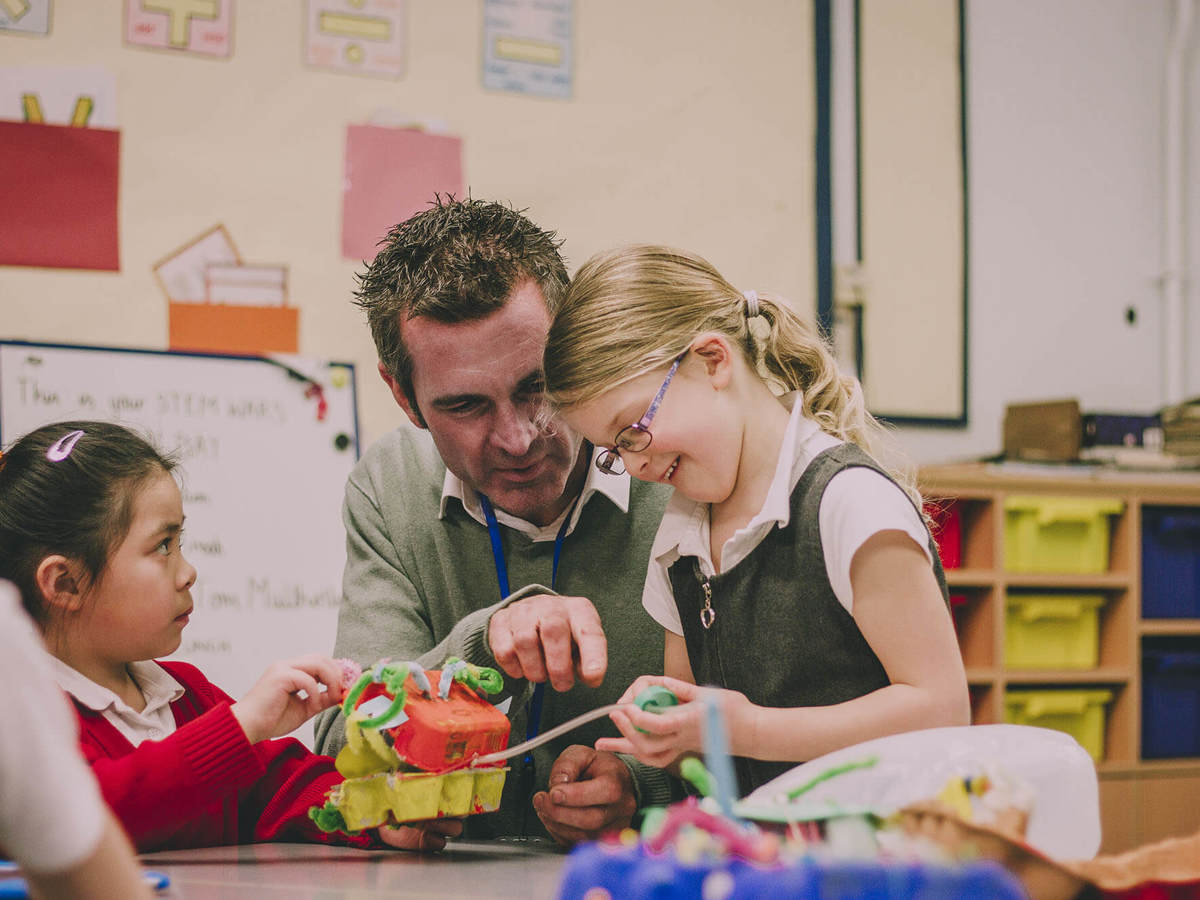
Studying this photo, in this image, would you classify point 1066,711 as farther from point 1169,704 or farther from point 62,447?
point 62,447

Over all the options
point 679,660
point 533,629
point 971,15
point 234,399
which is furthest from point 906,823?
point 971,15

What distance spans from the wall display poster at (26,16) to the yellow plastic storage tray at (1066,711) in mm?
2766

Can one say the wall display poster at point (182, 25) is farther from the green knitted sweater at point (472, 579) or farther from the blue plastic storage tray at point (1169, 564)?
the blue plastic storage tray at point (1169, 564)

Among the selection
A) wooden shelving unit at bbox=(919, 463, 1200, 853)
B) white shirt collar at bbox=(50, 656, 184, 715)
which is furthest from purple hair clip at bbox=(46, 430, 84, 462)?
wooden shelving unit at bbox=(919, 463, 1200, 853)

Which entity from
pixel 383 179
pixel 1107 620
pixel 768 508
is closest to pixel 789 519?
pixel 768 508

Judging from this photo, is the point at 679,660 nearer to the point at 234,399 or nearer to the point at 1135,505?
the point at 234,399

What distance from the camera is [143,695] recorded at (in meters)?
1.29

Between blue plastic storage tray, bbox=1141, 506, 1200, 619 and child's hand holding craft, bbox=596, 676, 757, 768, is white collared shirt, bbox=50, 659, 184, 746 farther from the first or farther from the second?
blue plastic storage tray, bbox=1141, 506, 1200, 619

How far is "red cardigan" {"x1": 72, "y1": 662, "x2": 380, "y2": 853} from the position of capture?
101cm

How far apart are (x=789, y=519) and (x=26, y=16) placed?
87.0 inches

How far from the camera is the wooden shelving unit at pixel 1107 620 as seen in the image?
103 inches

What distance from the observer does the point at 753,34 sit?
2.94 metres

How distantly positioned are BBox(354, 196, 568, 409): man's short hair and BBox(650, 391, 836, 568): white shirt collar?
0.34 metres

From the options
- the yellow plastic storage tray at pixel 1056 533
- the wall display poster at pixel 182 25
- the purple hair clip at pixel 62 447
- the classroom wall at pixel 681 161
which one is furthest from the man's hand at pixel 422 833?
the wall display poster at pixel 182 25
